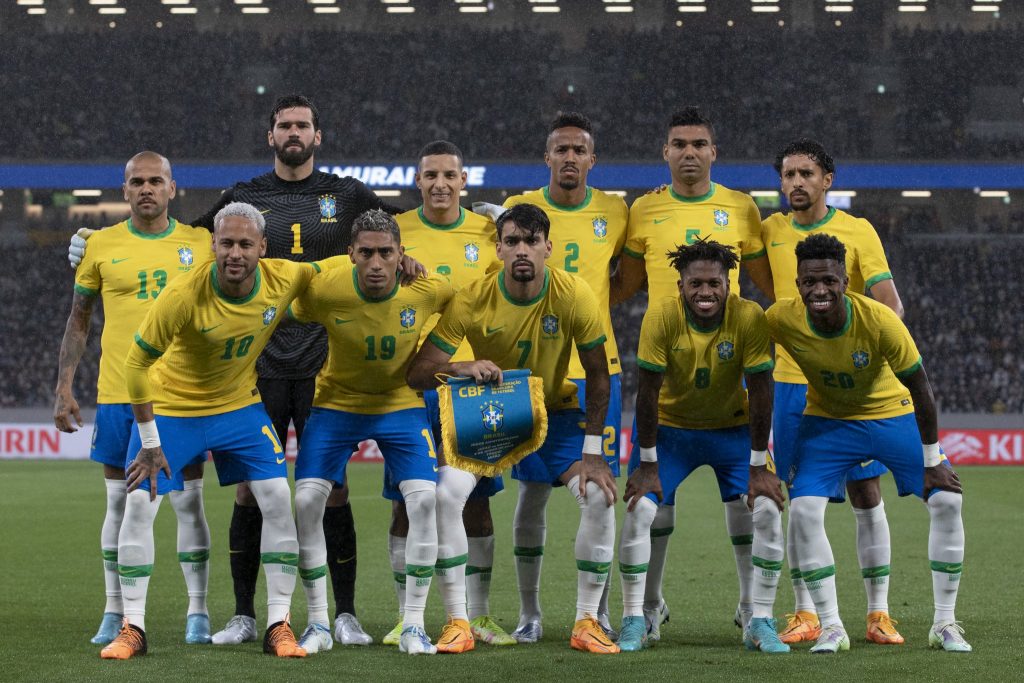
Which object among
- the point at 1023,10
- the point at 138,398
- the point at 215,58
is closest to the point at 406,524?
the point at 138,398

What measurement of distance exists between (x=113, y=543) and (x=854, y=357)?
3630 millimetres

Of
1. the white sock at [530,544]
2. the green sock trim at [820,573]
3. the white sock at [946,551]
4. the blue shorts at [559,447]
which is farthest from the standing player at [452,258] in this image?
the white sock at [946,551]

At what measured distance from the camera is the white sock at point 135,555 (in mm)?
5609

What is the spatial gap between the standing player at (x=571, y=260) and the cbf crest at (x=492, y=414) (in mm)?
459

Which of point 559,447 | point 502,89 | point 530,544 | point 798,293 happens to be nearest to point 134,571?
point 530,544

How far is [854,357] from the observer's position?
225 inches

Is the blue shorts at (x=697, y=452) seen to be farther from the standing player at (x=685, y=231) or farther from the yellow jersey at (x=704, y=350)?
the standing player at (x=685, y=231)

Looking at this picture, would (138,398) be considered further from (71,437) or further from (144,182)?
(71,437)

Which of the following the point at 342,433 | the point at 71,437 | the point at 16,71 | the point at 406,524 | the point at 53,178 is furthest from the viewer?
the point at 16,71

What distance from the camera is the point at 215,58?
29.3 meters

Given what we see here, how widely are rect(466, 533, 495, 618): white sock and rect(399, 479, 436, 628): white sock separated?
1.93ft

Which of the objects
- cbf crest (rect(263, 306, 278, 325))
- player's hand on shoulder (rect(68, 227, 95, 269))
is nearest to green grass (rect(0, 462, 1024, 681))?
cbf crest (rect(263, 306, 278, 325))

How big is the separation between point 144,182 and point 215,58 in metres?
24.5

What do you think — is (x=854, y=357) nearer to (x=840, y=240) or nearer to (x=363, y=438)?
(x=840, y=240)
